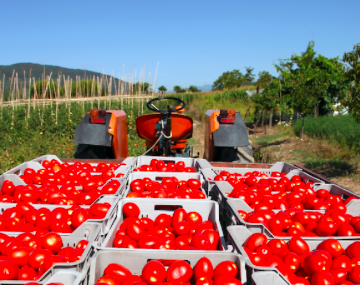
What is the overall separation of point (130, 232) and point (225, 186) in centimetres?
108

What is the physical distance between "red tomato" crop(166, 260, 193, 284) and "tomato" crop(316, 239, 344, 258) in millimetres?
864

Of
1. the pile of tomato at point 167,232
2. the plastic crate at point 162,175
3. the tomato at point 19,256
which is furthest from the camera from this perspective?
the plastic crate at point 162,175

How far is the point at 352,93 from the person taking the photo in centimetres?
704

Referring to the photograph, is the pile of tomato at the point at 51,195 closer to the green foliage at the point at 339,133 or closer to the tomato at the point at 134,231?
the tomato at the point at 134,231

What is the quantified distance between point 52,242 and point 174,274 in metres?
0.78

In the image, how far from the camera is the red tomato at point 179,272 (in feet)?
4.70

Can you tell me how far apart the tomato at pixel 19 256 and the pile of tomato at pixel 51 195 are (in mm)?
835

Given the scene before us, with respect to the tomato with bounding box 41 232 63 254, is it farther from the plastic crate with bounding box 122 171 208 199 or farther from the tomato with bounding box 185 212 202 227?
the plastic crate with bounding box 122 171 208 199

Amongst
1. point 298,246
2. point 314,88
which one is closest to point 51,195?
point 298,246

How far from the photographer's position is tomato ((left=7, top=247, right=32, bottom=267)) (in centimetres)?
162

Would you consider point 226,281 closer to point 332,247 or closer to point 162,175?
point 332,247

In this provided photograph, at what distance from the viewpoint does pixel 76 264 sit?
52.9 inches

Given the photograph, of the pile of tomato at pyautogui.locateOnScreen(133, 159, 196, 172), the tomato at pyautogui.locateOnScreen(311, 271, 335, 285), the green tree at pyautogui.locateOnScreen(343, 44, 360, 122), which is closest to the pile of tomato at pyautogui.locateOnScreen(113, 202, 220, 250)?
the tomato at pyautogui.locateOnScreen(311, 271, 335, 285)

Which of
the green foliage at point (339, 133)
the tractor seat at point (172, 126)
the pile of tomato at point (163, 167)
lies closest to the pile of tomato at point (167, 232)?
the pile of tomato at point (163, 167)
